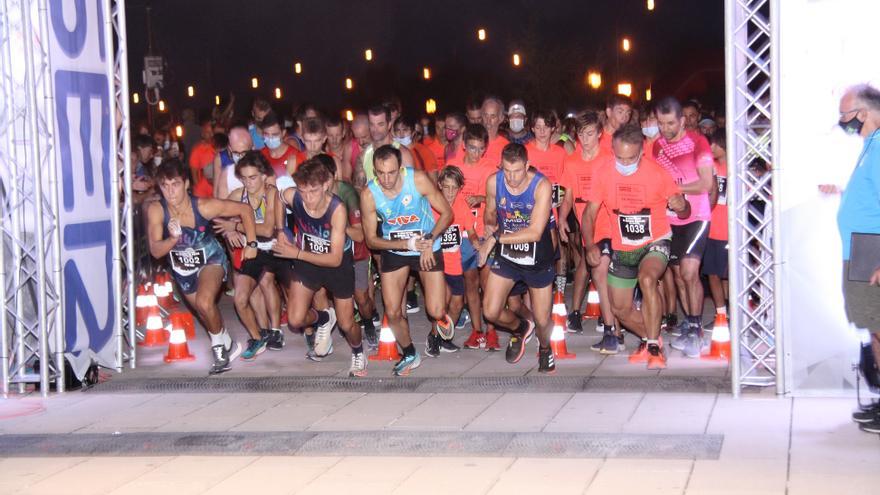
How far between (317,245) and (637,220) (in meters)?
2.55

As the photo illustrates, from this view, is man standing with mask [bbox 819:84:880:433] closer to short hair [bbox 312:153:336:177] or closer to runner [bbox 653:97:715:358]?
runner [bbox 653:97:715:358]

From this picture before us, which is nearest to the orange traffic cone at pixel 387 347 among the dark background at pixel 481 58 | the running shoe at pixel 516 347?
the running shoe at pixel 516 347

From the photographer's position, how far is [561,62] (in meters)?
47.3

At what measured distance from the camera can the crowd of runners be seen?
31.4ft

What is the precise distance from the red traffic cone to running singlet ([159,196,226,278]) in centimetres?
96

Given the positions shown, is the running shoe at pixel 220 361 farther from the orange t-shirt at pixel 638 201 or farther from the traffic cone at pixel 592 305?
the traffic cone at pixel 592 305

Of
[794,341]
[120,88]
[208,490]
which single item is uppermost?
[120,88]

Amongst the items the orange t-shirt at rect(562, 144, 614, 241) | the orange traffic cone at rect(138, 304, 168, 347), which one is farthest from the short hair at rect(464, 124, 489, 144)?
the orange traffic cone at rect(138, 304, 168, 347)

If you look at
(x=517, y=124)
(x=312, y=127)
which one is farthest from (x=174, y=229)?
(x=517, y=124)

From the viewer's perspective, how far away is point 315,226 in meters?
9.67

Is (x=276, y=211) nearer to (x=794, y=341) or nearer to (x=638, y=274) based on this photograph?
(x=638, y=274)

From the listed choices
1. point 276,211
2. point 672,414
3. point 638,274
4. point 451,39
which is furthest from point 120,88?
point 451,39

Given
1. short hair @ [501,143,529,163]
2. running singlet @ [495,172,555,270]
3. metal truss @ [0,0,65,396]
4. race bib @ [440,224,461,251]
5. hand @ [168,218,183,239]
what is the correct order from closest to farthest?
metal truss @ [0,0,65,396] < short hair @ [501,143,529,163] < running singlet @ [495,172,555,270] < hand @ [168,218,183,239] < race bib @ [440,224,461,251]

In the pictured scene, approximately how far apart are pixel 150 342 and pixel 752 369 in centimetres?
594
